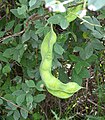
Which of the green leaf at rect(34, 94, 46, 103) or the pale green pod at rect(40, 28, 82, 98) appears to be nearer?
the pale green pod at rect(40, 28, 82, 98)

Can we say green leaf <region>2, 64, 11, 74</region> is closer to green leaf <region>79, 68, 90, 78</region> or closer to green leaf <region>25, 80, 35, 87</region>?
green leaf <region>25, 80, 35, 87</region>

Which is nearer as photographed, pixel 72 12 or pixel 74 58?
pixel 72 12

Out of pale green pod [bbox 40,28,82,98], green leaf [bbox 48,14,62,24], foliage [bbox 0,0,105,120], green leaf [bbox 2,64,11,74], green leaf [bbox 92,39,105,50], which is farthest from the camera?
green leaf [bbox 2,64,11,74]

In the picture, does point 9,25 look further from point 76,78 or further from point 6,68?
point 76,78

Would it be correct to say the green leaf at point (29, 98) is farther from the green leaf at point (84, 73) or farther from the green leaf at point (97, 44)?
the green leaf at point (97, 44)

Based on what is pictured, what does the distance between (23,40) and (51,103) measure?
621mm

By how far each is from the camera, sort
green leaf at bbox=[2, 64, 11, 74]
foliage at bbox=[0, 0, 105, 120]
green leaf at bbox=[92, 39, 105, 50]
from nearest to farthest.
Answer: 1. foliage at bbox=[0, 0, 105, 120]
2. green leaf at bbox=[92, 39, 105, 50]
3. green leaf at bbox=[2, 64, 11, 74]

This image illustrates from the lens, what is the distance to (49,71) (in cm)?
102

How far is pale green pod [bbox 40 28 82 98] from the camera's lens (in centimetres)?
102

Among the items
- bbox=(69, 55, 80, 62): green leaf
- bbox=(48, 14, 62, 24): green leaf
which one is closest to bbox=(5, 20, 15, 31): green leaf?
bbox=(69, 55, 80, 62): green leaf

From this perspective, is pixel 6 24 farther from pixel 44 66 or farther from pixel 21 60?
pixel 44 66

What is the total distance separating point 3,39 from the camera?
1513 millimetres

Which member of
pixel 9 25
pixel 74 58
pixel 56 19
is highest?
pixel 56 19

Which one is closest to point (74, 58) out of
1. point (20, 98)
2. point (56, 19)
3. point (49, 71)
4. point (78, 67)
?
point (78, 67)
